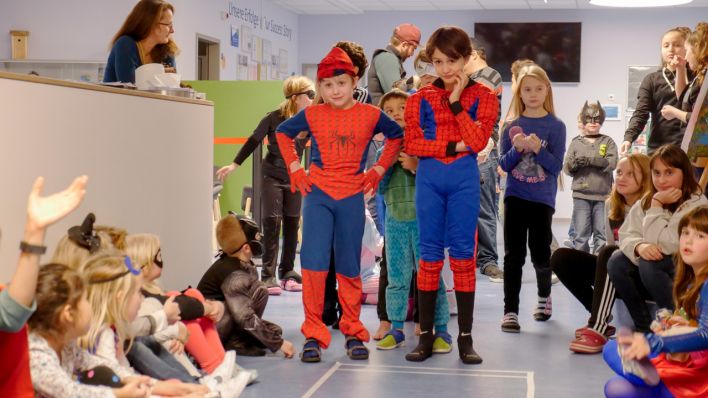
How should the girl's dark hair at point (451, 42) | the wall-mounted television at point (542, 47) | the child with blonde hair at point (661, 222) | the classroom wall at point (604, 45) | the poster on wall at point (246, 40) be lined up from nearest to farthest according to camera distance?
the child with blonde hair at point (661, 222) → the girl's dark hair at point (451, 42) → the poster on wall at point (246, 40) → the classroom wall at point (604, 45) → the wall-mounted television at point (542, 47)

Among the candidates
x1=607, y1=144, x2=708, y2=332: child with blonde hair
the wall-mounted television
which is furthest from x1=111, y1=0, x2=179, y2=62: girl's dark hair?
the wall-mounted television

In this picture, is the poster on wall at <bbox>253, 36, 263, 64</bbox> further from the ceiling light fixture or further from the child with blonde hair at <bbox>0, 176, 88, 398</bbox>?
the child with blonde hair at <bbox>0, 176, 88, 398</bbox>

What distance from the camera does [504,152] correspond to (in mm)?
5016

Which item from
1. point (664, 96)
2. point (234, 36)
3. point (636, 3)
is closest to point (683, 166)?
point (664, 96)

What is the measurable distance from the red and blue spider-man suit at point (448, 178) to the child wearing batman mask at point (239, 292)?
0.70 m

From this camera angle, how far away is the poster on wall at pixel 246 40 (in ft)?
41.1

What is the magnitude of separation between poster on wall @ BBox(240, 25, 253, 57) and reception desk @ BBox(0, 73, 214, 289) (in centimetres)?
777

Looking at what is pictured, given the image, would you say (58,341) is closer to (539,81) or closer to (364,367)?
(364,367)

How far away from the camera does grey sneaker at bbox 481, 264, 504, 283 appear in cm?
681

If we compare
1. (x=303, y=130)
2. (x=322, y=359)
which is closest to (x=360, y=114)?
(x=303, y=130)

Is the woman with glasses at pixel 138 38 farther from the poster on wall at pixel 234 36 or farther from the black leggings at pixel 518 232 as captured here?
the poster on wall at pixel 234 36

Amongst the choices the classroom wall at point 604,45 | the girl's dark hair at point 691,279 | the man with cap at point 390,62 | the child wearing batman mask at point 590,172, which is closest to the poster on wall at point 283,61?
the classroom wall at point 604,45

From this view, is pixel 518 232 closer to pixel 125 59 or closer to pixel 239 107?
pixel 125 59

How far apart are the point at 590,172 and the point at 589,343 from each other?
316 cm
